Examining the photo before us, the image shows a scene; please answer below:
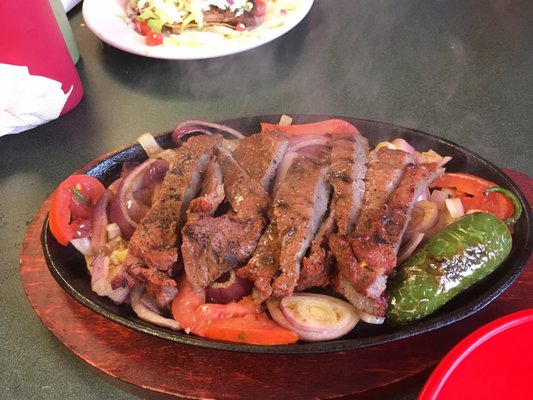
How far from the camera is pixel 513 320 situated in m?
1.62

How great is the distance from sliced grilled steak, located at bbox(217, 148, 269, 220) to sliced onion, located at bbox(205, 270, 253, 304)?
244 millimetres

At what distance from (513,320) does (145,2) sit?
348 cm

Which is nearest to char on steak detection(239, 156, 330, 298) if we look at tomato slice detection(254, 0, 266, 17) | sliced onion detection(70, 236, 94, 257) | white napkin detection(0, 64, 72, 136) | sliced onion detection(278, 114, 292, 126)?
sliced onion detection(278, 114, 292, 126)

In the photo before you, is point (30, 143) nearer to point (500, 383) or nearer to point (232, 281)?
point (232, 281)

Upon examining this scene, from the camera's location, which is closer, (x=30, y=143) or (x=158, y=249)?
(x=158, y=249)

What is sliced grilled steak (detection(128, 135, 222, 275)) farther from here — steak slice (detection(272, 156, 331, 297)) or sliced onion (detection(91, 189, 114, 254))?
steak slice (detection(272, 156, 331, 297))

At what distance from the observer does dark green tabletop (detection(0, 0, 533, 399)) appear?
322cm

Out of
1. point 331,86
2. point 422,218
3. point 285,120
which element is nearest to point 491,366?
point 422,218

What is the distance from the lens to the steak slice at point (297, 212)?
1.91 metres

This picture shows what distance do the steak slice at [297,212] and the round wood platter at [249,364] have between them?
0.31 m

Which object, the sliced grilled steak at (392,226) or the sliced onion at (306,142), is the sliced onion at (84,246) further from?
the sliced grilled steak at (392,226)

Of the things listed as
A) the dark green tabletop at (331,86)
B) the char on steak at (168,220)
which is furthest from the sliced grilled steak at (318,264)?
the dark green tabletop at (331,86)

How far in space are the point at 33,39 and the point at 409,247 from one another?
242cm

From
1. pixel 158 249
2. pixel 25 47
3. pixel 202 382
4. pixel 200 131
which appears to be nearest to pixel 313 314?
pixel 202 382
